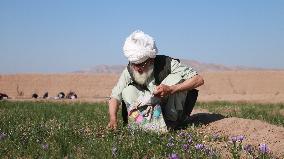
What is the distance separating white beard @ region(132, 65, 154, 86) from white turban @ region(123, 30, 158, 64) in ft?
0.80

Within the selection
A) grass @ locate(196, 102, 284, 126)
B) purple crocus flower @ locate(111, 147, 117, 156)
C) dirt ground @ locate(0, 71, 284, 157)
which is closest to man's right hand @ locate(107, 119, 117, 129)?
purple crocus flower @ locate(111, 147, 117, 156)

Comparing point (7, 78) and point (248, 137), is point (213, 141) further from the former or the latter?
point (7, 78)

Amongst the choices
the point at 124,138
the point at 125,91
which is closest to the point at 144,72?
the point at 125,91

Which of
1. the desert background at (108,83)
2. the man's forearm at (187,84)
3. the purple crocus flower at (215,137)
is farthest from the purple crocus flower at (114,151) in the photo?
the desert background at (108,83)

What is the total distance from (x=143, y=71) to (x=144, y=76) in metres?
0.07

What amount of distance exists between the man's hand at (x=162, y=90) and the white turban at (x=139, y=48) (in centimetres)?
43

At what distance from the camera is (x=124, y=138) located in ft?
19.4

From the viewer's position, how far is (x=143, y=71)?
23.1ft

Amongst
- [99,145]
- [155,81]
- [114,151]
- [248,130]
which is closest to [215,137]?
[248,130]

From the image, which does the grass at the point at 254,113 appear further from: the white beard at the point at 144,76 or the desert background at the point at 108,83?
the desert background at the point at 108,83

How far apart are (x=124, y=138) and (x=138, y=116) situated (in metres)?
1.24

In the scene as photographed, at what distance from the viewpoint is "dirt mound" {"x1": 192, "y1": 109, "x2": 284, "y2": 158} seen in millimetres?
5941

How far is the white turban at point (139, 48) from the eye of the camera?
22.2 feet

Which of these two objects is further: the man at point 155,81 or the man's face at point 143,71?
the man's face at point 143,71
